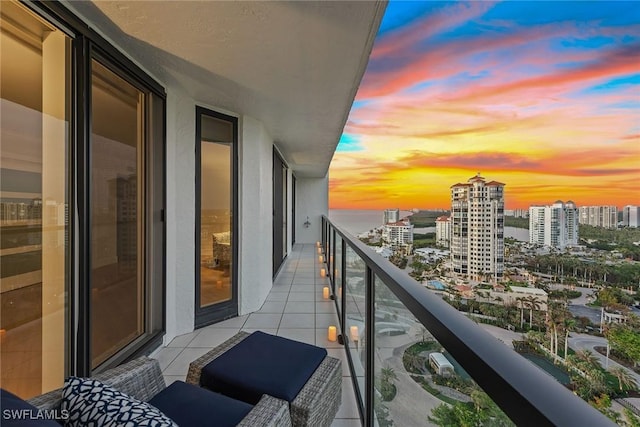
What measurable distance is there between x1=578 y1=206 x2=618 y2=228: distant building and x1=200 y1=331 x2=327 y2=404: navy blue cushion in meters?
1.83

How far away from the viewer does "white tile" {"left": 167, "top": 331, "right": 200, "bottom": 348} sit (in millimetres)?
2727

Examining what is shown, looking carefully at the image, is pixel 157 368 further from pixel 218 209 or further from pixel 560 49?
pixel 560 49

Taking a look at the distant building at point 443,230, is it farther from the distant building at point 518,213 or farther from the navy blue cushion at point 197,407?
the navy blue cushion at point 197,407

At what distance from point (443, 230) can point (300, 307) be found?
80.3 inches

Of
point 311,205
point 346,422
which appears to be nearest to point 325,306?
point 346,422

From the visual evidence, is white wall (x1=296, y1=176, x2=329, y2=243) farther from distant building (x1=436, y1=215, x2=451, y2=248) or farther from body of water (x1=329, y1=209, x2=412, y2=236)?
distant building (x1=436, y1=215, x2=451, y2=248)

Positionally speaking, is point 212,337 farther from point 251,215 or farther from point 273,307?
point 251,215

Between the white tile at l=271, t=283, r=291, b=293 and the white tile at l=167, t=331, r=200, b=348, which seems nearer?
the white tile at l=167, t=331, r=200, b=348

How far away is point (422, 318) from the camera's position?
0.80 meters

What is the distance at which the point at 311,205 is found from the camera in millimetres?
10625

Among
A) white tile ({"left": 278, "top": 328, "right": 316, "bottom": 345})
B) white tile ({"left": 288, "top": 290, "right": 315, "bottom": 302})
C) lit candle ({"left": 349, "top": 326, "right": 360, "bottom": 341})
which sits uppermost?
lit candle ({"left": 349, "top": 326, "right": 360, "bottom": 341})

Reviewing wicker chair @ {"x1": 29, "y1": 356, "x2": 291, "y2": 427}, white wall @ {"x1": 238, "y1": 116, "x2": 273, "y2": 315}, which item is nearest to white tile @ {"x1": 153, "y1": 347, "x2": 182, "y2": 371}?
white wall @ {"x1": 238, "y1": 116, "x2": 273, "y2": 315}

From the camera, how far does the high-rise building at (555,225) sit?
1.87 m

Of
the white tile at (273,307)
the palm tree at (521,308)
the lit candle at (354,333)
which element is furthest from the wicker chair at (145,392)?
the white tile at (273,307)
